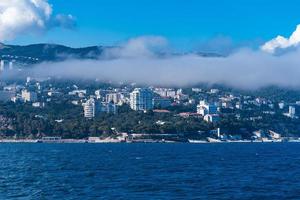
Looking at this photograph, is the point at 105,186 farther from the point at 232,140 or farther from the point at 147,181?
the point at 232,140

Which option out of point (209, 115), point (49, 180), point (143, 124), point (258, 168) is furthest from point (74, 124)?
point (49, 180)

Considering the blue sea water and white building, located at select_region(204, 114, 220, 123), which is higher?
white building, located at select_region(204, 114, 220, 123)

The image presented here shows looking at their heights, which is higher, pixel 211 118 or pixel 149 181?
pixel 211 118

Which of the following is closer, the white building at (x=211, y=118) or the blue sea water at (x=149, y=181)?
the blue sea water at (x=149, y=181)

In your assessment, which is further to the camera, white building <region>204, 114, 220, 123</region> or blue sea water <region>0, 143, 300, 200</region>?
white building <region>204, 114, 220, 123</region>

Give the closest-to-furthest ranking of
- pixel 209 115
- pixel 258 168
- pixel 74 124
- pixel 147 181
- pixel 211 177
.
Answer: pixel 147 181 → pixel 211 177 → pixel 258 168 → pixel 74 124 → pixel 209 115

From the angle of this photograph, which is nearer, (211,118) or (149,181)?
(149,181)

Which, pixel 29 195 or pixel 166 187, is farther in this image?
pixel 166 187

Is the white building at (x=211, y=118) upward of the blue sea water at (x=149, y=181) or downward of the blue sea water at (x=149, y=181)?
upward

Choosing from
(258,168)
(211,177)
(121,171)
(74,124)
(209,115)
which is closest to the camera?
(211,177)
